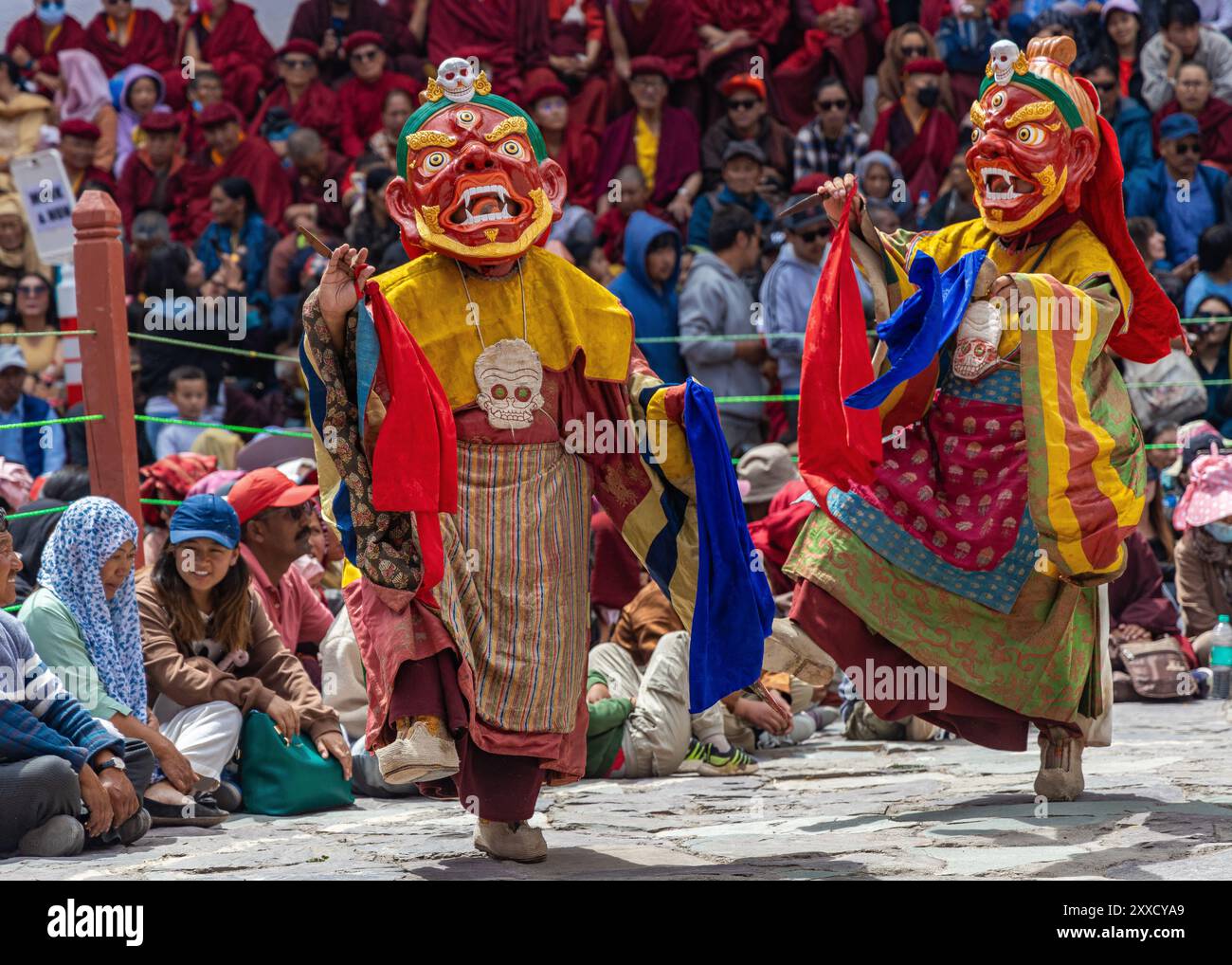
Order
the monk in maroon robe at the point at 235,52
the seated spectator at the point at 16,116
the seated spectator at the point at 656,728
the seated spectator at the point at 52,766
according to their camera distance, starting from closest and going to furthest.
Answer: the seated spectator at the point at 52,766, the seated spectator at the point at 656,728, the seated spectator at the point at 16,116, the monk in maroon robe at the point at 235,52

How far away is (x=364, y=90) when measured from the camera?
36.5 feet

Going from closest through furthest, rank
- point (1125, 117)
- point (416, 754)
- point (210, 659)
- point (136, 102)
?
point (416, 754), point (210, 659), point (1125, 117), point (136, 102)

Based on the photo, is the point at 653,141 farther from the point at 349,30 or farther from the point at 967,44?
the point at 349,30

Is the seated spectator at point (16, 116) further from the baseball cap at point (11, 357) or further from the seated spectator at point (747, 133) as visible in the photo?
the seated spectator at point (747, 133)

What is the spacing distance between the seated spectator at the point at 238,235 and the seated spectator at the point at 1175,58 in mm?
4640

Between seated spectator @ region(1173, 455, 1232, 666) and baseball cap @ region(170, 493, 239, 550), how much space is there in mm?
4231

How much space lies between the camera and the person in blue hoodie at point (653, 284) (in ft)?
30.7

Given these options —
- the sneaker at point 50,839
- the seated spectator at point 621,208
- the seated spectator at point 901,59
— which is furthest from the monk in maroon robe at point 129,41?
the sneaker at point 50,839

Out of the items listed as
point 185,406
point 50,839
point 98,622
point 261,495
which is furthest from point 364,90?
point 50,839

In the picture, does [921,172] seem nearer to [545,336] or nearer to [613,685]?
[613,685]

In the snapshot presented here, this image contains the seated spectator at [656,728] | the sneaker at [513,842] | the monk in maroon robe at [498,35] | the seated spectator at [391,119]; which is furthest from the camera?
the monk in maroon robe at [498,35]

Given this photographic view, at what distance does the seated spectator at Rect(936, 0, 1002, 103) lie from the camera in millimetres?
10477

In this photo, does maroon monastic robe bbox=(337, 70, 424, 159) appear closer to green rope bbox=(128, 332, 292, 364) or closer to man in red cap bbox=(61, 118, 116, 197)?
man in red cap bbox=(61, 118, 116, 197)

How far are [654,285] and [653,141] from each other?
54.3 inches
